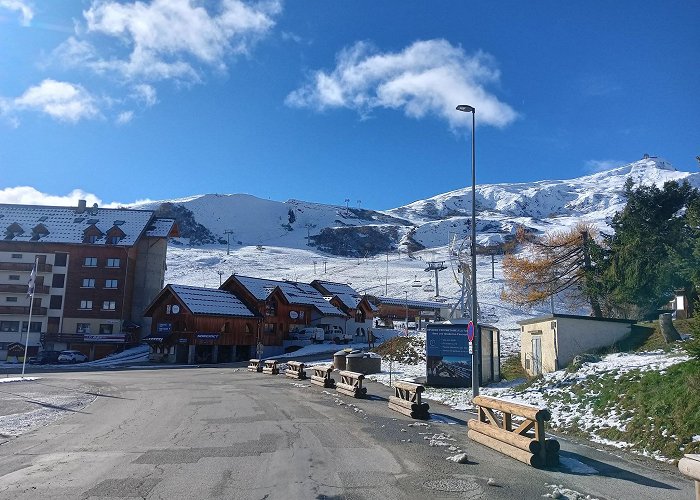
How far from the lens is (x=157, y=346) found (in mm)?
59469

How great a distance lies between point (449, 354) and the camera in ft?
84.6

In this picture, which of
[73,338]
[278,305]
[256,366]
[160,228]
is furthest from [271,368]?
[160,228]

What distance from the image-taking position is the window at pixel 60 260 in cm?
6831

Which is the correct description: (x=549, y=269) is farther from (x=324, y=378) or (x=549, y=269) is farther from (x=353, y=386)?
(x=353, y=386)

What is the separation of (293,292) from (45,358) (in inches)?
1124

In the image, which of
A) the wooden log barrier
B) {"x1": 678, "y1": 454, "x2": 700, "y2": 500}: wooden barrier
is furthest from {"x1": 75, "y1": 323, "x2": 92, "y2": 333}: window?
{"x1": 678, "y1": 454, "x2": 700, "y2": 500}: wooden barrier

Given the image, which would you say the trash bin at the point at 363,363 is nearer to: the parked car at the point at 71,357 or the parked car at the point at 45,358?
the parked car at the point at 71,357

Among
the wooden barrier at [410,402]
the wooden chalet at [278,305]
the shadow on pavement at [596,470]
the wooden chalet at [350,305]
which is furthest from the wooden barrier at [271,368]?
the wooden chalet at [350,305]

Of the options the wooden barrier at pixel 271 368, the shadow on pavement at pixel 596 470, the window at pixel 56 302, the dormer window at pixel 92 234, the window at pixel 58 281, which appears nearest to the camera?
the shadow on pavement at pixel 596 470

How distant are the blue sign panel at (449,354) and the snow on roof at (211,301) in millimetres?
37539

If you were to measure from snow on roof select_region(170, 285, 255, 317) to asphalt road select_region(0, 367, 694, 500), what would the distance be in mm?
41774

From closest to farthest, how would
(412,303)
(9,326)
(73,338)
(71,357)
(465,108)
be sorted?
(465,108), (71,357), (9,326), (73,338), (412,303)

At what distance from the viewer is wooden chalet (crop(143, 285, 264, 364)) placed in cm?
5850

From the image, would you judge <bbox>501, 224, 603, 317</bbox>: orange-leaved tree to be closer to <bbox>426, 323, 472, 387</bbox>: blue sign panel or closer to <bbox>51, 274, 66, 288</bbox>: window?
<bbox>426, 323, 472, 387</bbox>: blue sign panel
